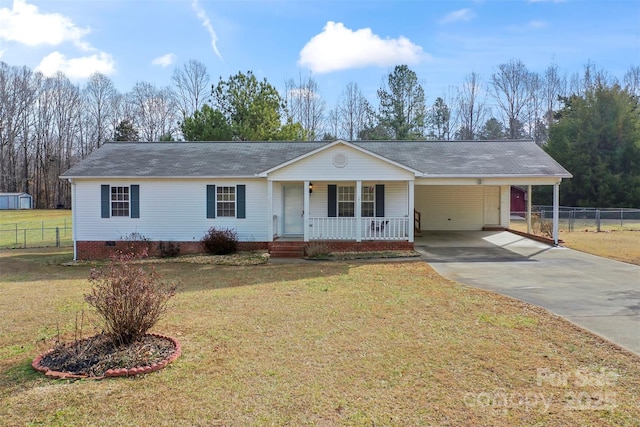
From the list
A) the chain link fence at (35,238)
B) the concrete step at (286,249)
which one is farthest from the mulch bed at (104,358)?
the chain link fence at (35,238)

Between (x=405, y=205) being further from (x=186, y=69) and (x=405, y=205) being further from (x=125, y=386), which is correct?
(x=186, y=69)

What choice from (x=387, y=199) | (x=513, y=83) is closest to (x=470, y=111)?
(x=513, y=83)

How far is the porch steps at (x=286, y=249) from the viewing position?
14922 millimetres

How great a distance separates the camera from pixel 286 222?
1694 centimetres

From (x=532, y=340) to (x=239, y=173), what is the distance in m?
11.9

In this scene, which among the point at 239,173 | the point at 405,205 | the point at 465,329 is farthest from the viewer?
the point at 405,205

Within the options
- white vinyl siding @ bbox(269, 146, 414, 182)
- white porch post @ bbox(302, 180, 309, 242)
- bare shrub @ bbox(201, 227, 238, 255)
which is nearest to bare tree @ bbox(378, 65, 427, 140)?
white vinyl siding @ bbox(269, 146, 414, 182)

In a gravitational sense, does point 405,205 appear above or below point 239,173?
below

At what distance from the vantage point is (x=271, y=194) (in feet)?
49.6

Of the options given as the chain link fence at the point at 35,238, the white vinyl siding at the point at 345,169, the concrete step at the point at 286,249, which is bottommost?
the chain link fence at the point at 35,238

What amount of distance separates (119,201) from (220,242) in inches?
170

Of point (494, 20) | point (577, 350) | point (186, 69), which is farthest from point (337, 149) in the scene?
point (186, 69)

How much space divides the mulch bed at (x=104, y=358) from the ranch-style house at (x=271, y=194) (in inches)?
373

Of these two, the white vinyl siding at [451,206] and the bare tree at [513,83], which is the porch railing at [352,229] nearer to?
the white vinyl siding at [451,206]
